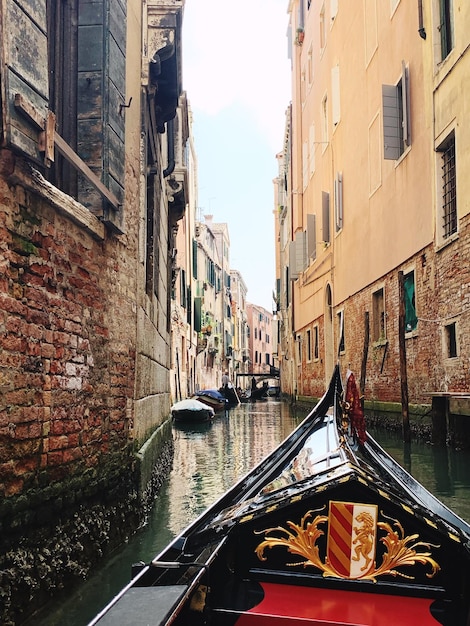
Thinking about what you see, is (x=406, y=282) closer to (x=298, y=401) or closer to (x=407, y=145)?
(x=407, y=145)

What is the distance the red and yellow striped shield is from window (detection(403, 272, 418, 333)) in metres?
6.64

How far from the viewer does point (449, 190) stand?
725cm

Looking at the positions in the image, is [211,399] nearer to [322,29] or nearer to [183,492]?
[322,29]

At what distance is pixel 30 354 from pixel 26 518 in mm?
653

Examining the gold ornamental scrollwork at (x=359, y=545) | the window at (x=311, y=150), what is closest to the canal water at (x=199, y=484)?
the gold ornamental scrollwork at (x=359, y=545)

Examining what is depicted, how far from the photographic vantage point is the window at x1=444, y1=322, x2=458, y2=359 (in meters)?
7.02

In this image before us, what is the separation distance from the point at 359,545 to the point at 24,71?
7.08 ft

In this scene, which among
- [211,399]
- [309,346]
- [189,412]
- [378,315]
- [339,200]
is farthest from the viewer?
[211,399]

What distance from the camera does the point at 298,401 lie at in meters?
18.2

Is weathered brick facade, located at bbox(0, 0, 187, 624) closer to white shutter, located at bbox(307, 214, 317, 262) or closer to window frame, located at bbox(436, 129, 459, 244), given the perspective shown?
window frame, located at bbox(436, 129, 459, 244)

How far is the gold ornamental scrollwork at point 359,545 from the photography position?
185 cm

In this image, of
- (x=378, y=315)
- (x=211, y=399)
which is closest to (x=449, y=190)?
(x=378, y=315)

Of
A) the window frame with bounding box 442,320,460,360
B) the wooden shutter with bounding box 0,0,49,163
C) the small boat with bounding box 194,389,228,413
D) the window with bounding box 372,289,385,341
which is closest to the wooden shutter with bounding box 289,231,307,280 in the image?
the small boat with bounding box 194,389,228,413

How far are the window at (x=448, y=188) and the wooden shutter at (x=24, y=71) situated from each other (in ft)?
17.8
